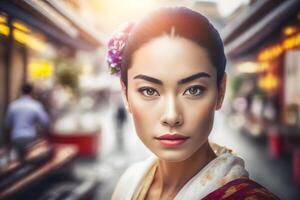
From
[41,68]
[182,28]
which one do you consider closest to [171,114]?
[182,28]

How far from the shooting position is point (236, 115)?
13.0m

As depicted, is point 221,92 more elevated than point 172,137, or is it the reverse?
point 221,92

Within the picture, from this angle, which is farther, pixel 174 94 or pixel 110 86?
pixel 110 86

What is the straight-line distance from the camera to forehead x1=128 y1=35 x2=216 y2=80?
152cm

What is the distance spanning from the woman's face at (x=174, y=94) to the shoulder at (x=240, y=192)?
219mm

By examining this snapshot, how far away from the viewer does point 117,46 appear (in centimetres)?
174

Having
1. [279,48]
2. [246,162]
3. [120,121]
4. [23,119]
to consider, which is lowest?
[246,162]

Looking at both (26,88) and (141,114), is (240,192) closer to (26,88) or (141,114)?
(141,114)

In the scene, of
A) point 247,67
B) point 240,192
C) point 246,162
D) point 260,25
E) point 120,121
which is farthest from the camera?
point 120,121

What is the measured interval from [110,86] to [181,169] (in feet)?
23.6

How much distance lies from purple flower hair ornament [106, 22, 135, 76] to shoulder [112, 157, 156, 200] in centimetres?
52

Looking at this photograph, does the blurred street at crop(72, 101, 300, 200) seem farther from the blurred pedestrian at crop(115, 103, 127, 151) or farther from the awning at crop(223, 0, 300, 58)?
the awning at crop(223, 0, 300, 58)

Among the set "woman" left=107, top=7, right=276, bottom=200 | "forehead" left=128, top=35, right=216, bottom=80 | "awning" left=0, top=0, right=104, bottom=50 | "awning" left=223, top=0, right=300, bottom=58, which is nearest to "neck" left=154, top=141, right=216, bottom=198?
"woman" left=107, top=7, right=276, bottom=200

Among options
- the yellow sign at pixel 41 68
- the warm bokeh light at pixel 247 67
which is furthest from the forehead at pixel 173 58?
the yellow sign at pixel 41 68
